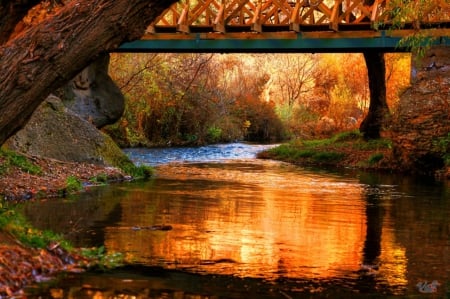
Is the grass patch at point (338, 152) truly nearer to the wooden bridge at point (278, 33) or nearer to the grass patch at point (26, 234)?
the wooden bridge at point (278, 33)

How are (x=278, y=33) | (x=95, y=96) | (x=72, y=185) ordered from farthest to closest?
(x=95, y=96) < (x=278, y=33) < (x=72, y=185)

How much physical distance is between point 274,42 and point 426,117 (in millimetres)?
5025

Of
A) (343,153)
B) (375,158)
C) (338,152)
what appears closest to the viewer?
(375,158)

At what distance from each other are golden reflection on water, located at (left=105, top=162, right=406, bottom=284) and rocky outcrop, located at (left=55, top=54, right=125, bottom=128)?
390 inches

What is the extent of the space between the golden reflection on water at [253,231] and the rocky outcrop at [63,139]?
2.03 metres

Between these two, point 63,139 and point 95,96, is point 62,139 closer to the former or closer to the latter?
point 63,139

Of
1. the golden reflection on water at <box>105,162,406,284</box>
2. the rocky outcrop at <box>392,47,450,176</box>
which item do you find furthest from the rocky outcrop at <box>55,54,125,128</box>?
the golden reflection on water at <box>105,162,406,284</box>

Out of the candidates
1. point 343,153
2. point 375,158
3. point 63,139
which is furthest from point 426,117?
point 63,139

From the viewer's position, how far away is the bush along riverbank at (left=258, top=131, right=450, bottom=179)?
91.0 ft

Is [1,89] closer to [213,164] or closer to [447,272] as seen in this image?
[447,272]

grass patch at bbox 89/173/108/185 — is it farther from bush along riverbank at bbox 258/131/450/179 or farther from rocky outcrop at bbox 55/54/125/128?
bush along riverbank at bbox 258/131/450/179

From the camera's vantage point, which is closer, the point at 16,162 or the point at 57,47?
the point at 57,47

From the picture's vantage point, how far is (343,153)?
Answer: 30250mm

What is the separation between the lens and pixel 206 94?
1511 inches
